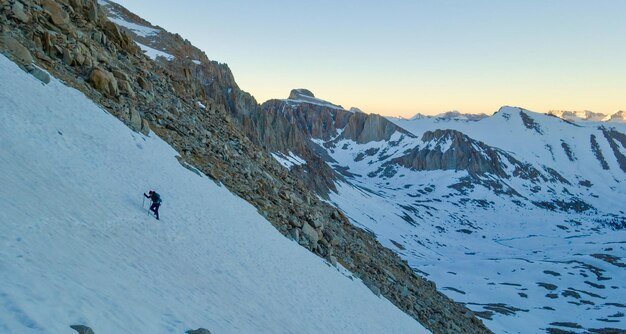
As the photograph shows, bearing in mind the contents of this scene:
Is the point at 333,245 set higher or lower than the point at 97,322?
lower

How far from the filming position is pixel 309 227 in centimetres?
3038

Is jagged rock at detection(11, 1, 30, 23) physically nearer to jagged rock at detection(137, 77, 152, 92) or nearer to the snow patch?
jagged rock at detection(137, 77, 152, 92)

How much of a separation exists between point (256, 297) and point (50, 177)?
8224 mm

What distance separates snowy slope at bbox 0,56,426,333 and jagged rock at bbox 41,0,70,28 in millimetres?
6378

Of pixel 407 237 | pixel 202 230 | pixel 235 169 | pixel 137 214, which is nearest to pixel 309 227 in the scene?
pixel 235 169

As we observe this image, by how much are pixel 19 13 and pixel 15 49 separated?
118 inches

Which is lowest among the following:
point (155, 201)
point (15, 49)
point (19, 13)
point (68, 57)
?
point (155, 201)

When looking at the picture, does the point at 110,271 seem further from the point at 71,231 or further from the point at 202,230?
the point at 202,230

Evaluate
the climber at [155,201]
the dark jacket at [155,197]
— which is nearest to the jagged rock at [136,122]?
the climber at [155,201]

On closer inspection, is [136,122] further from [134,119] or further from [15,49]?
[15,49]

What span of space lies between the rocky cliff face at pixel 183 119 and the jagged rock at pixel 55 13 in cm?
5

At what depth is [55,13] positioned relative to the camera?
24688 mm

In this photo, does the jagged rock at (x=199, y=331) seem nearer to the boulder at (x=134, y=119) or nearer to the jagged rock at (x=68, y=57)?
the boulder at (x=134, y=119)

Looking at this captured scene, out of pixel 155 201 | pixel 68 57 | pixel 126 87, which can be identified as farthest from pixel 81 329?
pixel 126 87
